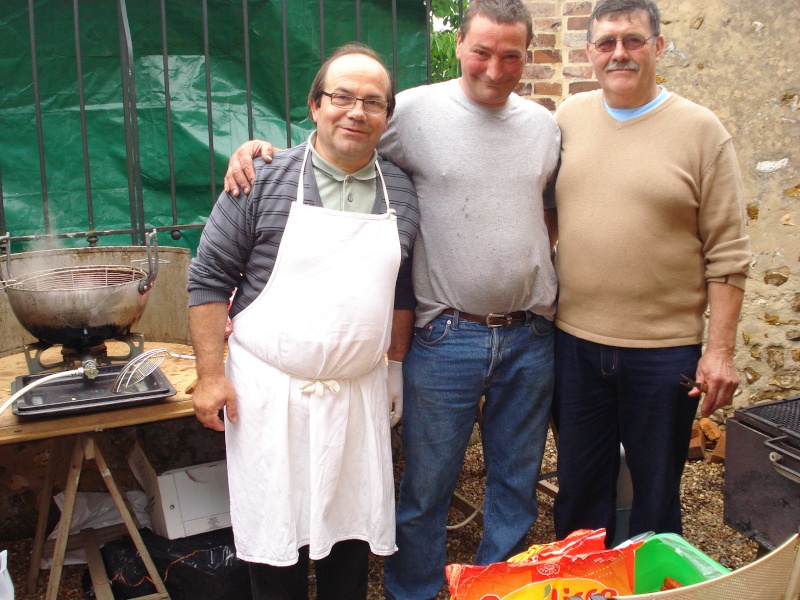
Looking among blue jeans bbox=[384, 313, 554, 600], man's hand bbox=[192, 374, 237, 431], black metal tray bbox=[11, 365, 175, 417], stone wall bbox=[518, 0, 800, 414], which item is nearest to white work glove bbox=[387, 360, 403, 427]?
blue jeans bbox=[384, 313, 554, 600]

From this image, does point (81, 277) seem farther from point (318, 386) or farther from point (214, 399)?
point (318, 386)

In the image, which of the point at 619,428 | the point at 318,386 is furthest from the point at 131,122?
the point at 619,428

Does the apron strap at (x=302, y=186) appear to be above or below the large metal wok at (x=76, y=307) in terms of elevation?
above

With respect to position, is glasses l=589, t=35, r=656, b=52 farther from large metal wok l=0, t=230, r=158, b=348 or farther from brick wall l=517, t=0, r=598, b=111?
large metal wok l=0, t=230, r=158, b=348

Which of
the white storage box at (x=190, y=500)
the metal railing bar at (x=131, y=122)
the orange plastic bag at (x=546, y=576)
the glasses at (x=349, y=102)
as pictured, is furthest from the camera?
the metal railing bar at (x=131, y=122)

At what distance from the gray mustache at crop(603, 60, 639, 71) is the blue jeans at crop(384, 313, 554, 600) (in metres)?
0.82

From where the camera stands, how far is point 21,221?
3.83 meters

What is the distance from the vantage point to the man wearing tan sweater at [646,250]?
235 centimetres

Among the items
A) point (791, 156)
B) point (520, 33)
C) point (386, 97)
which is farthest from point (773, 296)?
point (386, 97)

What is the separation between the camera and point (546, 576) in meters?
1.79

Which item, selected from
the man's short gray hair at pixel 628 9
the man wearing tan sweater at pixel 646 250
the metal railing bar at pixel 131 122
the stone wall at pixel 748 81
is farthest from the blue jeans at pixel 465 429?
the stone wall at pixel 748 81

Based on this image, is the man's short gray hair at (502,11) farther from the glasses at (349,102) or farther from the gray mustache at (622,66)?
the glasses at (349,102)

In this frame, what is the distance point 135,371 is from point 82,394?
18 cm

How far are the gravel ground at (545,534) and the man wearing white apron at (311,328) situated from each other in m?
0.78
